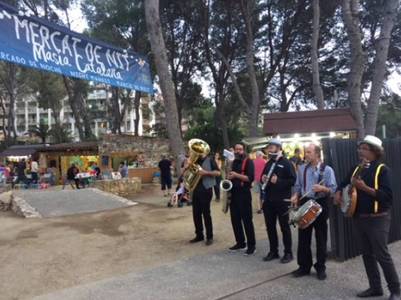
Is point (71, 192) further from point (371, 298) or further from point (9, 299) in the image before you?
point (371, 298)

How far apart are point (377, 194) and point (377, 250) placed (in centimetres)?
58

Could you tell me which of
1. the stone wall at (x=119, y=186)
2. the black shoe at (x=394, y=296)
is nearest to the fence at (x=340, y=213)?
the black shoe at (x=394, y=296)

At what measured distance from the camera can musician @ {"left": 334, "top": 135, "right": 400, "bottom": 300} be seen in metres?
4.11

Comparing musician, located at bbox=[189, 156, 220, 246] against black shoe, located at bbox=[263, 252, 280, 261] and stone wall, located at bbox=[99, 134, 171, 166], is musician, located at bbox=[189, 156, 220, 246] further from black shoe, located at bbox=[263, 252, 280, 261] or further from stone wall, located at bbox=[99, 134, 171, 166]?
stone wall, located at bbox=[99, 134, 171, 166]

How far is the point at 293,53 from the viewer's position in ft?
81.1

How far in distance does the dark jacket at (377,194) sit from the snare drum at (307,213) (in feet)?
1.88

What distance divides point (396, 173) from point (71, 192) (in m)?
9.87

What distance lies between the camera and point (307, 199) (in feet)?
16.7

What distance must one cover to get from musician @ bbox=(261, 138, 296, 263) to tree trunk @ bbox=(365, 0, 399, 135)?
20.9 feet

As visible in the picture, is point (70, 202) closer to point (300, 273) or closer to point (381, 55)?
point (300, 273)

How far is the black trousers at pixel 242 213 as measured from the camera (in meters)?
6.10

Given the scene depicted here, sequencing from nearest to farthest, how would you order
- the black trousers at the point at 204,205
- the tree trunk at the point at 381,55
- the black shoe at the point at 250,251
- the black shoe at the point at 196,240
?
the black shoe at the point at 250,251, the black trousers at the point at 204,205, the black shoe at the point at 196,240, the tree trunk at the point at 381,55

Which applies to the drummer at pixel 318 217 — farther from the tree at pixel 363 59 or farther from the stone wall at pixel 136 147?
the stone wall at pixel 136 147

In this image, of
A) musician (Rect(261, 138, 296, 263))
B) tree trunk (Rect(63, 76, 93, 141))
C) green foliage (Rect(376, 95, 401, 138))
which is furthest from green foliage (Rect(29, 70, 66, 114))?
musician (Rect(261, 138, 296, 263))
